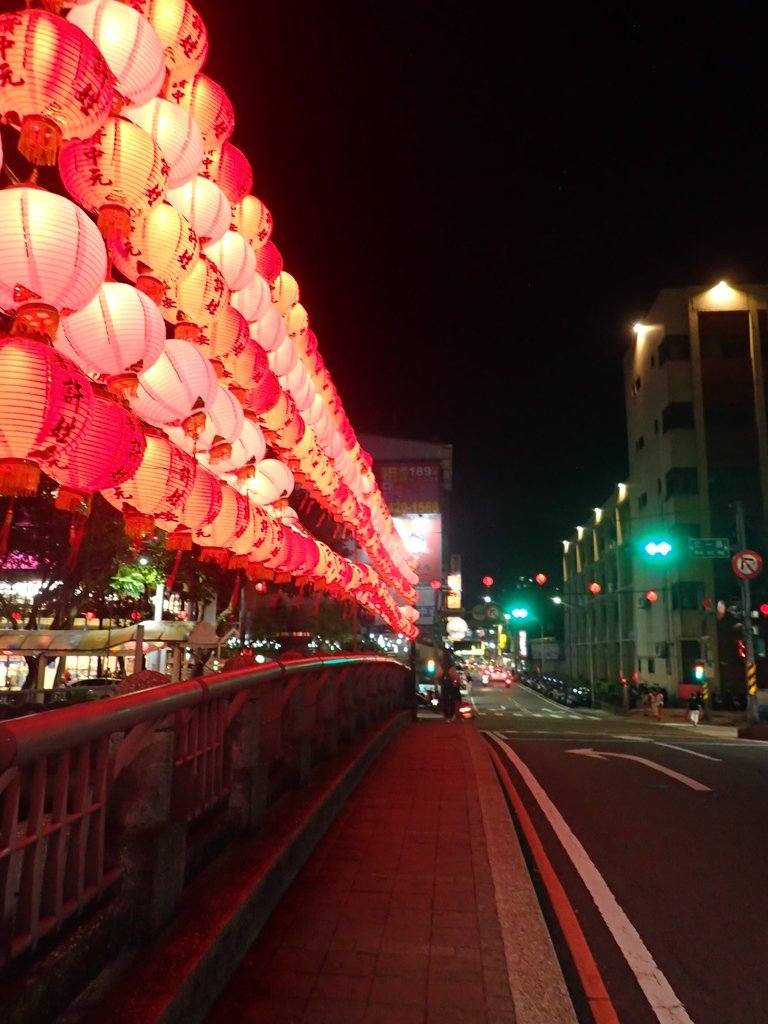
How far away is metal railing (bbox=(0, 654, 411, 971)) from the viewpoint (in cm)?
240

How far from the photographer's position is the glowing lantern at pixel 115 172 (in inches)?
249

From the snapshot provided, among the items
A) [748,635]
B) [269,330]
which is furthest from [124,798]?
[748,635]

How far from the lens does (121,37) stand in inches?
262

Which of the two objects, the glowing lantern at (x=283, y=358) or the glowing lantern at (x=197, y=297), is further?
the glowing lantern at (x=283, y=358)

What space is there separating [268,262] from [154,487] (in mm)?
3875

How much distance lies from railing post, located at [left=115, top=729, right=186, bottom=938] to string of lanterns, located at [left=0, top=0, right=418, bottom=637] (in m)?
3.25

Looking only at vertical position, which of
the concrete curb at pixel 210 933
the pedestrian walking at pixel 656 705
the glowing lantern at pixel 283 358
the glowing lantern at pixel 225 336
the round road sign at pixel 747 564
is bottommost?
the pedestrian walking at pixel 656 705

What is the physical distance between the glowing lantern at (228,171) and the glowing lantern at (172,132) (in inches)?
31.9

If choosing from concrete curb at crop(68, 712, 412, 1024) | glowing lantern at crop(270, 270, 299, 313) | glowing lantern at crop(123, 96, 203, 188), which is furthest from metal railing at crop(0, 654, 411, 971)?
glowing lantern at crop(270, 270, 299, 313)

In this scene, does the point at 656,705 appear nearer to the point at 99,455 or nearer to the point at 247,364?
the point at 247,364

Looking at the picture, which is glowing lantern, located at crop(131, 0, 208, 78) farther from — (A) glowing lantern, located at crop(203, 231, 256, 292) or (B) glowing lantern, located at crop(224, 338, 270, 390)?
(B) glowing lantern, located at crop(224, 338, 270, 390)

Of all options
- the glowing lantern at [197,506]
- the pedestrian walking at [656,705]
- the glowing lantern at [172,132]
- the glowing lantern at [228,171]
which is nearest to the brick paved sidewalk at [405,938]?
the glowing lantern at [197,506]

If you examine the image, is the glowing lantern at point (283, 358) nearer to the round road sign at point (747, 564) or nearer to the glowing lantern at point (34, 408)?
the glowing lantern at point (34, 408)

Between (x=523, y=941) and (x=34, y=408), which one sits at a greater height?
(x=34, y=408)
